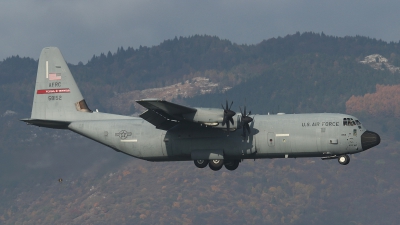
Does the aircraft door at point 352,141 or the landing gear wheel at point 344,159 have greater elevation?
the aircraft door at point 352,141

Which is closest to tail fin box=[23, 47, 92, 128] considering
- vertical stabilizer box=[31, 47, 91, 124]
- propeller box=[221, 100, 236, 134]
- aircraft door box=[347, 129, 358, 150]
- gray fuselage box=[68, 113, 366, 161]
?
vertical stabilizer box=[31, 47, 91, 124]

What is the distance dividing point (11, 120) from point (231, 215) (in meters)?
69.1

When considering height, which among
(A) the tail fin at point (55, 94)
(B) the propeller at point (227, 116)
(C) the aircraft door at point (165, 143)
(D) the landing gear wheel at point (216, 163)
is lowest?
(D) the landing gear wheel at point (216, 163)

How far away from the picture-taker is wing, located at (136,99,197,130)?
37.5 metres

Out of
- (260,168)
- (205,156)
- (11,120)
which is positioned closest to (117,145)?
(205,156)

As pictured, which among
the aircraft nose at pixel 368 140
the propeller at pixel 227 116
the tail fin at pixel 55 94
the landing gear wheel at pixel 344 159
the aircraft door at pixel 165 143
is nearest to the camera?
the propeller at pixel 227 116

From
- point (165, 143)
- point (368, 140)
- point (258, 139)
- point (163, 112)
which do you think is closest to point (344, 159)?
point (368, 140)

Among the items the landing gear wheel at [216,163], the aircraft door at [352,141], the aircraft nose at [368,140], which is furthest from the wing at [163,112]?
the aircraft nose at [368,140]

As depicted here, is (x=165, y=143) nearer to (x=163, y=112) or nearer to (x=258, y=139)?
(x=163, y=112)

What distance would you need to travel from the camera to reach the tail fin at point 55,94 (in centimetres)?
4509

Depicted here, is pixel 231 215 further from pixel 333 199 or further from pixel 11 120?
pixel 11 120

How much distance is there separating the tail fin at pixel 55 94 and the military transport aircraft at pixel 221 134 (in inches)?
17.0

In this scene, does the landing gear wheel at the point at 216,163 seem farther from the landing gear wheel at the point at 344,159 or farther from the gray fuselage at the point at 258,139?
the landing gear wheel at the point at 344,159

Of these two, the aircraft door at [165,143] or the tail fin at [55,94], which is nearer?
the aircraft door at [165,143]
